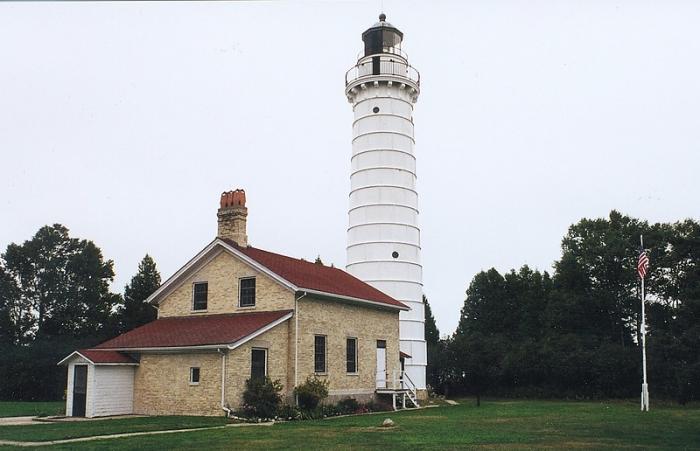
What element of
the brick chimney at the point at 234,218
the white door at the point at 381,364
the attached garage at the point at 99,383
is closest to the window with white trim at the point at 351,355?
the white door at the point at 381,364

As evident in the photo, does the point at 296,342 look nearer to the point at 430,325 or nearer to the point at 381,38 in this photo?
the point at 381,38

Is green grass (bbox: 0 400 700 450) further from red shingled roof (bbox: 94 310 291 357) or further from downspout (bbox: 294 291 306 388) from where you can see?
downspout (bbox: 294 291 306 388)

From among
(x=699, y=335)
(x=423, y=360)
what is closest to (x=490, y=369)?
(x=423, y=360)

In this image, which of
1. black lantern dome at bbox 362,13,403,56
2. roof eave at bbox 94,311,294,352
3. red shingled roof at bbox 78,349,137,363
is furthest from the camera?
black lantern dome at bbox 362,13,403,56

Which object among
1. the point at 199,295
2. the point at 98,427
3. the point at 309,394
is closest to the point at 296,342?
the point at 309,394

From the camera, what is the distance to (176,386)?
76.7 ft

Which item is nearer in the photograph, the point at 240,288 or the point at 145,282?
the point at 240,288

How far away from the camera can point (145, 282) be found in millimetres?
41969

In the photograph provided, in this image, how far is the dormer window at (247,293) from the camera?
2570cm

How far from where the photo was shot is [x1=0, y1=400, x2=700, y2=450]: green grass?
14234 millimetres

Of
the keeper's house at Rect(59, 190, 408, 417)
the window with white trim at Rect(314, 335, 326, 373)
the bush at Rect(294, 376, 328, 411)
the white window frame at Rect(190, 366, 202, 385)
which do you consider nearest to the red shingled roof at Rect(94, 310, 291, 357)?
the keeper's house at Rect(59, 190, 408, 417)

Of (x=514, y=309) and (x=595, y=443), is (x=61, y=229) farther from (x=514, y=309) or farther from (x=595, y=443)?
(x=595, y=443)

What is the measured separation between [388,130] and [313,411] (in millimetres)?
17586

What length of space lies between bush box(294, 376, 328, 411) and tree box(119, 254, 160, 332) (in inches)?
766
